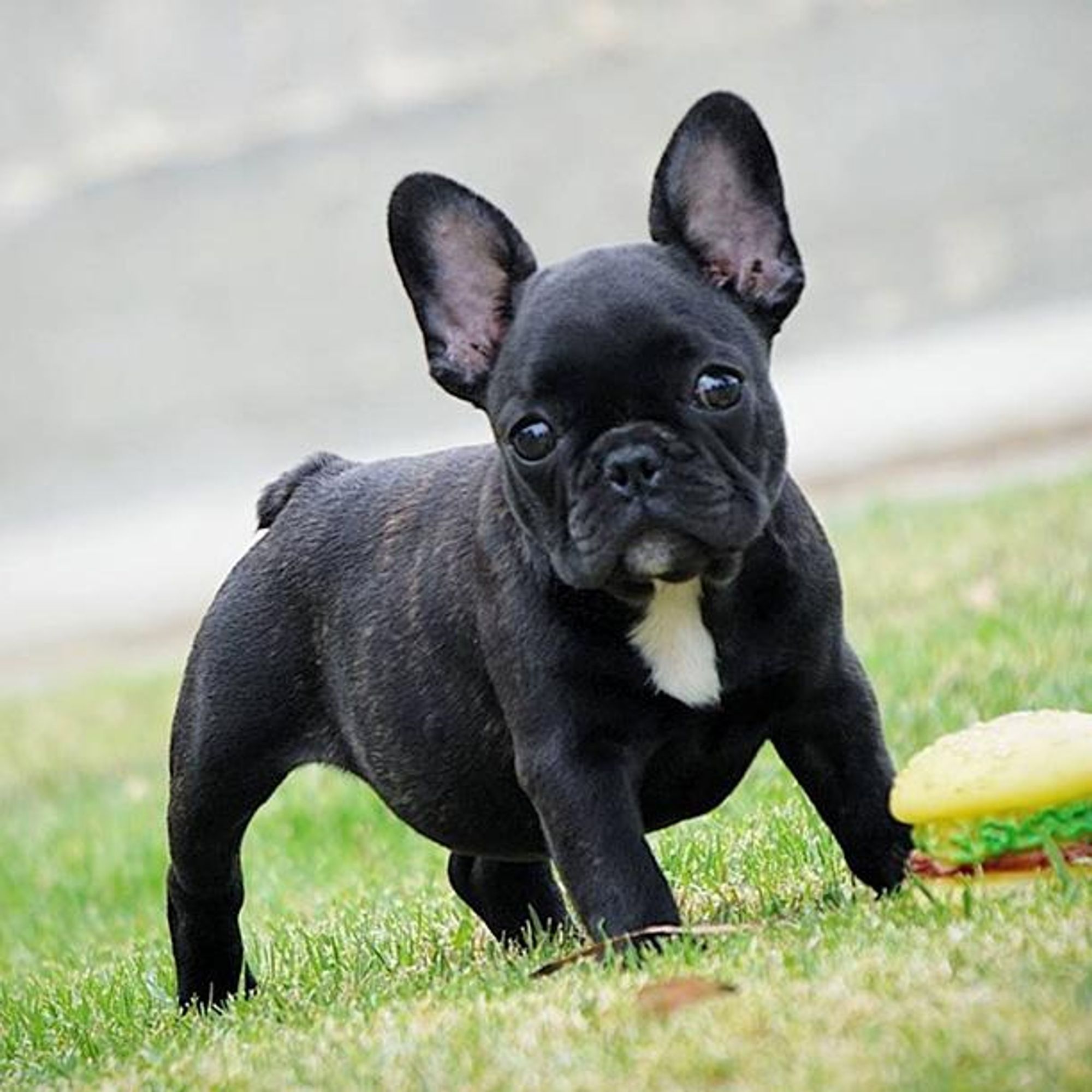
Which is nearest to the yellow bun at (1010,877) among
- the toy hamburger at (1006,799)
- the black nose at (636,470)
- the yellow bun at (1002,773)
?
the toy hamburger at (1006,799)

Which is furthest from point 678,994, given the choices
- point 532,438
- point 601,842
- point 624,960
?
point 532,438

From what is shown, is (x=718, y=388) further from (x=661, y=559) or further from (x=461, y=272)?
(x=461, y=272)

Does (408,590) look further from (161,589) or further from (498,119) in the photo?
(498,119)

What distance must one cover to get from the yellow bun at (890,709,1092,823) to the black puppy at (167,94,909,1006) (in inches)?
11.6

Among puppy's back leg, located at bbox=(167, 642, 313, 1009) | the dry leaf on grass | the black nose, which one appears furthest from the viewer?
puppy's back leg, located at bbox=(167, 642, 313, 1009)

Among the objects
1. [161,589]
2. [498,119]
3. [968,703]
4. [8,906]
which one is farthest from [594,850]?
[498,119]

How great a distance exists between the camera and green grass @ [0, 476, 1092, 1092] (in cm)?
316

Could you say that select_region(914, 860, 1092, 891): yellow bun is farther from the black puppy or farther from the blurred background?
the blurred background

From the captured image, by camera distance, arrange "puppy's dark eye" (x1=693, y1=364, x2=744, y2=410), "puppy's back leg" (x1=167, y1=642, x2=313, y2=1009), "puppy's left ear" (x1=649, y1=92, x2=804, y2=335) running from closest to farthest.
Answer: "puppy's dark eye" (x1=693, y1=364, x2=744, y2=410) < "puppy's left ear" (x1=649, y1=92, x2=804, y2=335) < "puppy's back leg" (x1=167, y1=642, x2=313, y2=1009)

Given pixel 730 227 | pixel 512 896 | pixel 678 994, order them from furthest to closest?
pixel 512 896 < pixel 730 227 < pixel 678 994

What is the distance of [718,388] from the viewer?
4113 mm

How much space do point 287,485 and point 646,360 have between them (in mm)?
1524

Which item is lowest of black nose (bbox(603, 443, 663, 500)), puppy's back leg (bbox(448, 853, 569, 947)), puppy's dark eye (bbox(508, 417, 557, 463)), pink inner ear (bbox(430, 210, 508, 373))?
puppy's back leg (bbox(448, 853, 569, 947))

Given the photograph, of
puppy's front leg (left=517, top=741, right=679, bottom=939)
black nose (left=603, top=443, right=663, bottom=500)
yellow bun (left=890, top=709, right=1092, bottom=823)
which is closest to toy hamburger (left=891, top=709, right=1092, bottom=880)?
yellow bun (left=890, top=709, right=1092, bottom=823)
